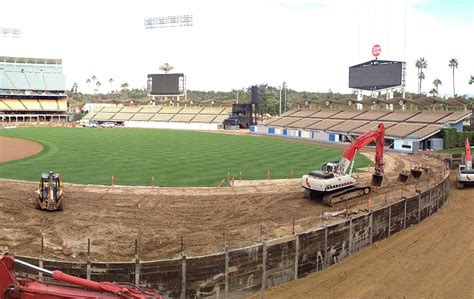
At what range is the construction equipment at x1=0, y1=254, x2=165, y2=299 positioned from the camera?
35.2 ft

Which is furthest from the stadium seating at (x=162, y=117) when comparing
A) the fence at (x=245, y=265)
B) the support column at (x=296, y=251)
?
the support column at (x=296, y=251)

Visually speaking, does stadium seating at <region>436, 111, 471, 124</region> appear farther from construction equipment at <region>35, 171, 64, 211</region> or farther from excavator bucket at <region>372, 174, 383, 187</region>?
construction equipment at <region>35, 171, 64, 211</region>

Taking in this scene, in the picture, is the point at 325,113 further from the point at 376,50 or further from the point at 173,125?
the point at 173,125

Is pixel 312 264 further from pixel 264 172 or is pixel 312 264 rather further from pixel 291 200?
pixel 264 172

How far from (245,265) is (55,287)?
8.01m

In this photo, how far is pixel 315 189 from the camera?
28984 millimetres

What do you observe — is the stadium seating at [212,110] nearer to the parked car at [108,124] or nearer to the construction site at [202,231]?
the parked car at [108,124]

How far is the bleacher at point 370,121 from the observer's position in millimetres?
67812

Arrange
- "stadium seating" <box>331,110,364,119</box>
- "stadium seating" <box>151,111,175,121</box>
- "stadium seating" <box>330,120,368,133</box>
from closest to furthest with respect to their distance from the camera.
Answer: "stadium seating" <box>330,120,368,133</box> → "stadium seating" <box>331,110,364,119</box> → "stadium seating" <box>151,111,175,121</box>

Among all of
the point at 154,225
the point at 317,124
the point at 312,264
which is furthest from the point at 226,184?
the point at 317,124

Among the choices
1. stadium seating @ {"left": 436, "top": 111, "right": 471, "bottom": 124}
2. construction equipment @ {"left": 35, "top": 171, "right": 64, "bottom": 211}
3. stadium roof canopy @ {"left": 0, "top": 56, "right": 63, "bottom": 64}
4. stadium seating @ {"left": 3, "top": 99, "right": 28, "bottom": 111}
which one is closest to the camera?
construction equipment @ {"left": 35, "top": 171, "right": 64, "bottom": 211}

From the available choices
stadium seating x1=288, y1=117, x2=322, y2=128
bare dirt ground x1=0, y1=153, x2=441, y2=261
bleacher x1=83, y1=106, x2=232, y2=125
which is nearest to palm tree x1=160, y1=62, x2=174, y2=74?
bleacher x1=83, y1=106, x2=232, y2=125

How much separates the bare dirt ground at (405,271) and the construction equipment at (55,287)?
792 cm

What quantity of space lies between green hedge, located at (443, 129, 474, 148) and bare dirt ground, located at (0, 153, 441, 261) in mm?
33125
